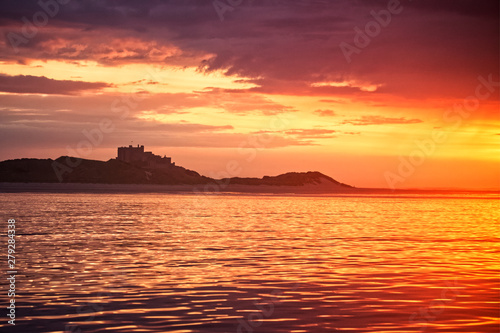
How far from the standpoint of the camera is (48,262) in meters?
27.0

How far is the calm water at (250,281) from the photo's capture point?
16625mm

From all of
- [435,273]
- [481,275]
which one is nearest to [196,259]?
[435,273]

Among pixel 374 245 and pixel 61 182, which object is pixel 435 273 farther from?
pixel 61 182

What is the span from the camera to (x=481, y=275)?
2542cm

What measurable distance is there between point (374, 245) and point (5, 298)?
23.3 metres

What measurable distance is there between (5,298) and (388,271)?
51.5 ft

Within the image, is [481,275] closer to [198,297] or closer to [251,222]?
[198,297]

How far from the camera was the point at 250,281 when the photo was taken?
910 inches

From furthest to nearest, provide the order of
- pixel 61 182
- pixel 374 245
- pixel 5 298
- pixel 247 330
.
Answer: pixel 61 182 < pixel 374 245 < pixel 5 298 < pixel 247 330

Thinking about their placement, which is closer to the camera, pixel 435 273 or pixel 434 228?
pixel 435 273

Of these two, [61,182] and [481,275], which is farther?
[61,182]

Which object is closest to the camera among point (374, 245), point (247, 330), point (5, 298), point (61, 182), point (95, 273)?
point (247, 330)

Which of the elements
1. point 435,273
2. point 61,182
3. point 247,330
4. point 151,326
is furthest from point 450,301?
point 61,182

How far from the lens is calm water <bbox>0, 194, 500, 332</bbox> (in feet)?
54.5
